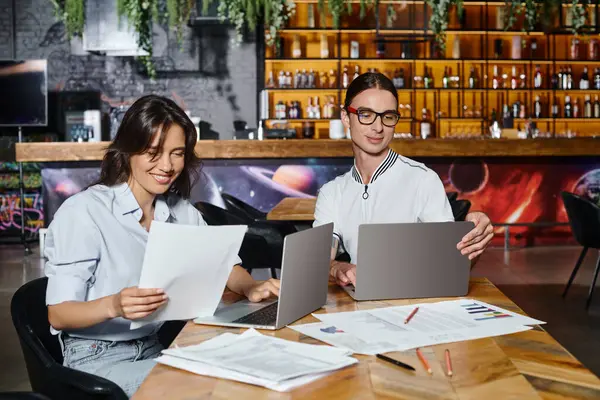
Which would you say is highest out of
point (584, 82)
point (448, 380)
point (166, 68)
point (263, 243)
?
point (166, 68)

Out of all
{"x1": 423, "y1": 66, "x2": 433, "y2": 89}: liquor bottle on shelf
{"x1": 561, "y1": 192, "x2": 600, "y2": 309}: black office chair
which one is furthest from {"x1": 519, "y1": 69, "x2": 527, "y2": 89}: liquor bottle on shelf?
{"x1": 561, "y1": 192, "x2": 600, "y2": 309}: black office chair

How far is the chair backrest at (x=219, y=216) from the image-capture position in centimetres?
447

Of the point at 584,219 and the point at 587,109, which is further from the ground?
the point at 587,109

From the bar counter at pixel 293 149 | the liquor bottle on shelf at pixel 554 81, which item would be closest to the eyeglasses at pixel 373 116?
the bar counter at pixel 293 149

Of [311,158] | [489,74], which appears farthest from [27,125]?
[489,74]

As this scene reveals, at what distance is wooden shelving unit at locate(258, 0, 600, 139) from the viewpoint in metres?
9.21

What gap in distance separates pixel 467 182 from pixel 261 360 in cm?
628

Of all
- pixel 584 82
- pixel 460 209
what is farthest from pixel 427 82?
pixel 460 209

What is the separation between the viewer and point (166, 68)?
30.5 ft

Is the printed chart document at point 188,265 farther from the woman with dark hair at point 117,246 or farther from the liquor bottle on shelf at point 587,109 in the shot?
the liquor bottle on shelf at point 587,109

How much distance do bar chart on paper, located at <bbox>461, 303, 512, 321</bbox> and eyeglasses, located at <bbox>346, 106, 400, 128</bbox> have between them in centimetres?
72

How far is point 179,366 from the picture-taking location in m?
1.34

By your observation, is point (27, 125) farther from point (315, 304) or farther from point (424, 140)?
point (315, 304)

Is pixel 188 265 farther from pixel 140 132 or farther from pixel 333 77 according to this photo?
pixel 333 77
